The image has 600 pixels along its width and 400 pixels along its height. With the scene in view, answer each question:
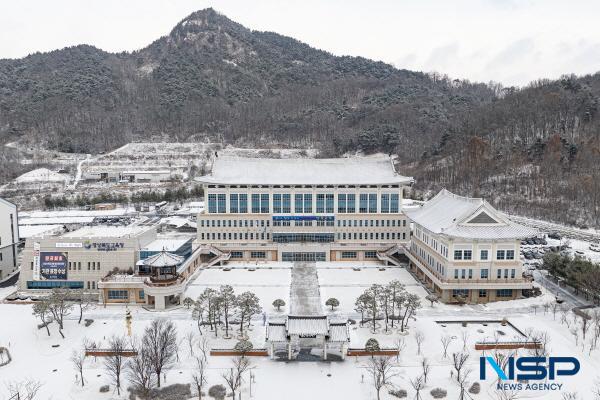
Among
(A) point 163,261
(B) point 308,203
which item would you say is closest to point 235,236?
(B) point 308,203

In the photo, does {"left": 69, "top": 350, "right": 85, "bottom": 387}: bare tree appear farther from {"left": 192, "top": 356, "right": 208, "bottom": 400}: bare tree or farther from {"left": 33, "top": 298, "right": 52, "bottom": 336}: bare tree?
{"left": 192, "top": 356, "right": 208, "bottom": 400}: bare tree

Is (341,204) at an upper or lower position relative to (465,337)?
upper

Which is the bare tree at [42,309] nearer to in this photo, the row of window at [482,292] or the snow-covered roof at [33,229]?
the row of window at [482,292]

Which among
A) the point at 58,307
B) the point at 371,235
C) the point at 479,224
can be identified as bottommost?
the point at 58,307

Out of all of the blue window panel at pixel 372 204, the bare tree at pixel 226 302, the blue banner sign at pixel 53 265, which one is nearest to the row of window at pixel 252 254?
the blue window panel at pixel 372 204

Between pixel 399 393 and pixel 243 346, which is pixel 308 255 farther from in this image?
pixel 399 393
